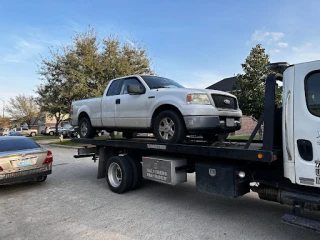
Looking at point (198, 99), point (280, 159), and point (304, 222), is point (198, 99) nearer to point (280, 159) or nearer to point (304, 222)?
point (280, 159)

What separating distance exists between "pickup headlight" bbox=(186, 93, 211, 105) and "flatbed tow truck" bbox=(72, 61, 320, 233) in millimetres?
897

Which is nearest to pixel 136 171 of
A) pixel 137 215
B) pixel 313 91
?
pixel 137 215

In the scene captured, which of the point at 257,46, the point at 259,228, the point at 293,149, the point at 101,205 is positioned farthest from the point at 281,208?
the point at 257,46

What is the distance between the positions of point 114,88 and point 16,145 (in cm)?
314

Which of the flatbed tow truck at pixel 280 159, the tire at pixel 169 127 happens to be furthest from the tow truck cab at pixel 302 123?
the tire at pixel 169 127

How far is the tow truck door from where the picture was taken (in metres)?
3.29

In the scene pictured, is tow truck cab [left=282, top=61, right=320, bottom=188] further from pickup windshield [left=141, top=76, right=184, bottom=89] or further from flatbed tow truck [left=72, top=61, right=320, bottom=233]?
pickup windshield [left=141, top=76, right=184, bottom=89]

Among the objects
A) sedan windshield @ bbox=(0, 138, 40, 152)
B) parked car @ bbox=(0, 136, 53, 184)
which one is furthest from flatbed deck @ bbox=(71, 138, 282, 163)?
sedan windshield @ bbox=(0, 138, 40, 152)

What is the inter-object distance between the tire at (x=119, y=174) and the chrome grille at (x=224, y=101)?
2.54m

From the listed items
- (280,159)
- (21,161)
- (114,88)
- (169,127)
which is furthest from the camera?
(114,88)

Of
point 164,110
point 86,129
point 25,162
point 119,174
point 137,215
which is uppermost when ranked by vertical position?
point 164,110

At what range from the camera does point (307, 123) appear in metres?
3.33

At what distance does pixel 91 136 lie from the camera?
301 inches

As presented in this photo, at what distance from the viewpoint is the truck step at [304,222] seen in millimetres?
3178
